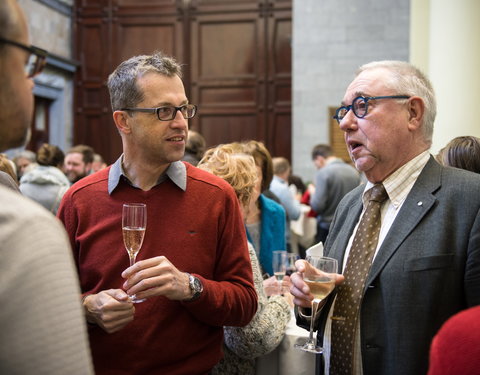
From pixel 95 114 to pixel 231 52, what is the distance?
3.26 metres

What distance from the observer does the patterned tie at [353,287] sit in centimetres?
183

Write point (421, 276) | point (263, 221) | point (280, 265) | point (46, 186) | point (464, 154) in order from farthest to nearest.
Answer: point (46, 186), point (263, 221), point (280, 265), point (464, 154), point (421, 276)

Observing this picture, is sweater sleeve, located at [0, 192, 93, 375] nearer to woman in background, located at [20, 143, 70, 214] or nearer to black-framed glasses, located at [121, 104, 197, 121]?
black-framed glasses, located at [121, 104, 197, 121]

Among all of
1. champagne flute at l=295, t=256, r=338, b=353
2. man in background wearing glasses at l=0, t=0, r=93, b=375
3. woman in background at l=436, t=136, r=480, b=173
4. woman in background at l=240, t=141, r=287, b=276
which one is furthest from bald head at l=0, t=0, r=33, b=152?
woman in background at l=240, t=141, r=287, b=276

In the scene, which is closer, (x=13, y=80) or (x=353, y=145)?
(x=13, y=80)

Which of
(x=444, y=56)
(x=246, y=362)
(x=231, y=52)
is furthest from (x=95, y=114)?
(x=246, y=362)

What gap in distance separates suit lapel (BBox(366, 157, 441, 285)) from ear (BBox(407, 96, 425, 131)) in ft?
0.60

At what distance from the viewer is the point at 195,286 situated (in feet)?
5.79

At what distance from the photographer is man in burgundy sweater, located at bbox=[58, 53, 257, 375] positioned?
1.83 metres

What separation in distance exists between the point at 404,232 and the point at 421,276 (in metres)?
0.15

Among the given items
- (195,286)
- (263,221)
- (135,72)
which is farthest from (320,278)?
(263,221)

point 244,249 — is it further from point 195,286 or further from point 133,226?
point 133,226

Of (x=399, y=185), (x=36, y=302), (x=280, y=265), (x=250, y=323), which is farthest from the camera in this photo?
(x=280, y=265)

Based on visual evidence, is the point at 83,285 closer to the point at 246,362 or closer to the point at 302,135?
the point at 246,362
